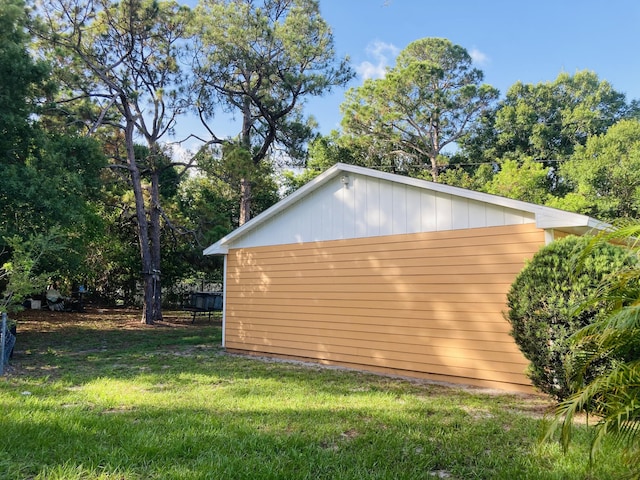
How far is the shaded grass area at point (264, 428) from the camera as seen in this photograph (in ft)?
9.04

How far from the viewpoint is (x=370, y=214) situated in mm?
6910

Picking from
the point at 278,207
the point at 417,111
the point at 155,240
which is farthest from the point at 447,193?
the point at 417,111

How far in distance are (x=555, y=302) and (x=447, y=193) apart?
2293 millimetres

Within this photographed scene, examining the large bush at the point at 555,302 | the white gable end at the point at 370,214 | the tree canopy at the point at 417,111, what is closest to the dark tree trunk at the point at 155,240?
the white gable end at the point at 370,214

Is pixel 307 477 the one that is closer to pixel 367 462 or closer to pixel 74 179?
pixel 367 462

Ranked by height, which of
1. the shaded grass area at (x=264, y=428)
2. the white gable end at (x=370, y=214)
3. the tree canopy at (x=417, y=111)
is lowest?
the shaded grass area at (x=264, y=428)

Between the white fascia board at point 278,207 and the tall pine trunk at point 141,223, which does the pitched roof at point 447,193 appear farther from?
the tall pine trunk at point 141,223

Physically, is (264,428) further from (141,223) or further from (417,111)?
(417,111)

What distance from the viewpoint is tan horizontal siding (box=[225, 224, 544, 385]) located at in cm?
548

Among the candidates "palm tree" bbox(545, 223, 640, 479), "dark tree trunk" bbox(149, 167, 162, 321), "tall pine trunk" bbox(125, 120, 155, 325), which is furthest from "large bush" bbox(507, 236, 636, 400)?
"dark tree trunk" bbox(149, 167, 162, 321)

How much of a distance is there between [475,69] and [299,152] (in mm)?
12913

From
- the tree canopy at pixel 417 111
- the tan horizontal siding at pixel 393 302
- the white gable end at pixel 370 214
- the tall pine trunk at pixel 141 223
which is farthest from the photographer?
the tree canopy at pixel 417 111

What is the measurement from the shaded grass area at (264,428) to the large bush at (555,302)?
497 millimetres

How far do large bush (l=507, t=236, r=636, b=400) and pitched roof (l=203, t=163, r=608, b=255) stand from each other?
0.37 m
